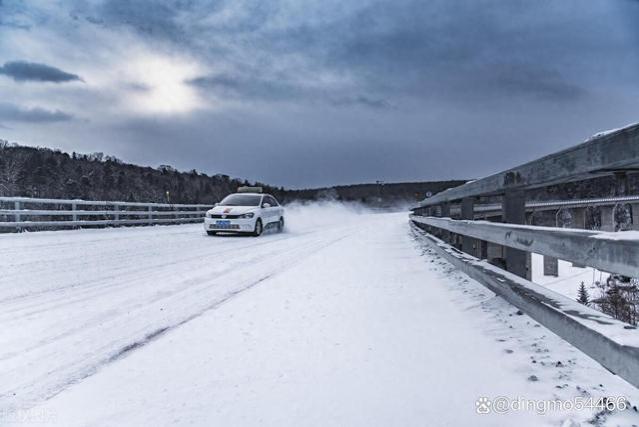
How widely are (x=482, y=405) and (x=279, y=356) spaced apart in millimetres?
1186

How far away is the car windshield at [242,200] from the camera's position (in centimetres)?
1437

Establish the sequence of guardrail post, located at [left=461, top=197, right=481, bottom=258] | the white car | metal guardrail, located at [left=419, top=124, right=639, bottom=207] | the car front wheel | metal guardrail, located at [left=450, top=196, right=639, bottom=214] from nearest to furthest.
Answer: metal guardrail, located at [left=419, top=124, right=639, bottom=207] < metal guardrail, located at [left=450, top=196, right=639, bottom=214] < guardrail post, located at [left=461, top=197, right=481, bottom=258] < the white car < the car front wheel

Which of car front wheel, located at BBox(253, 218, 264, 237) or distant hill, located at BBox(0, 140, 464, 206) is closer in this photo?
car front wheel, located at BBox(253, 218, 264, 237)

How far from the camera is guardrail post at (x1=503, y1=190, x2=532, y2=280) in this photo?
346cm

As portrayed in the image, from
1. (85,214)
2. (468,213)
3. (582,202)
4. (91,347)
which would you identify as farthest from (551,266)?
(91,347)

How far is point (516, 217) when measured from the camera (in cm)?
349

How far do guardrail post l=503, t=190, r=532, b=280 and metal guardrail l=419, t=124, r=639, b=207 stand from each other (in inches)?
7.7

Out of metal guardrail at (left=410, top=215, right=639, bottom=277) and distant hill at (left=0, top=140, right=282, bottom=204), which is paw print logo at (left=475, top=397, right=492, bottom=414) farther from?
distant hill at (left=0, top=140, right=282, bottom=204)

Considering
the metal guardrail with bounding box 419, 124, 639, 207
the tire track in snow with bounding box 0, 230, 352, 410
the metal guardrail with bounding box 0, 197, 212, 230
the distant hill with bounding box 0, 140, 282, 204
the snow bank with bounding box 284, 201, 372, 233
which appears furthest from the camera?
the distant hill with bounding box 0, 140, 282, 204

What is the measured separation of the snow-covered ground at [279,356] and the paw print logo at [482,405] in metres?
0.02

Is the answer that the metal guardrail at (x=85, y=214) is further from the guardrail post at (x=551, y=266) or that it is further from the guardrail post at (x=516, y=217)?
the guardrail post at (x=551, y=266)

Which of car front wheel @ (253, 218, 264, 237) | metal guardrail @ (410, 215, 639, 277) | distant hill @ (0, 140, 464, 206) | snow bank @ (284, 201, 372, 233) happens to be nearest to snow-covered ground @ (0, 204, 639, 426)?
metal guardrail @ (410, 215, 639, 277)

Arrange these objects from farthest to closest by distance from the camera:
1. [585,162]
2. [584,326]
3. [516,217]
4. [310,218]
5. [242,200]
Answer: [310,218], [242,200], [516,217], [585,162], [584,326]

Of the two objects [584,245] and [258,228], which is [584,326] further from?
[258,228]
